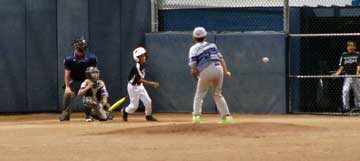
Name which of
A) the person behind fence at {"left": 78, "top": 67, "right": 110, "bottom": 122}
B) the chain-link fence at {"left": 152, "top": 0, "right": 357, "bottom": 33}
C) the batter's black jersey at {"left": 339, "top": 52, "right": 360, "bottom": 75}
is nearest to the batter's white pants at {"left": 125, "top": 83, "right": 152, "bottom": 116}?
the person behind fence at {"left": 78, "top": 67, "right": 110, "bottom": 122}

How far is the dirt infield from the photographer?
9469 mm

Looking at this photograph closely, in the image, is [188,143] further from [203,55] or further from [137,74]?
[137,74]

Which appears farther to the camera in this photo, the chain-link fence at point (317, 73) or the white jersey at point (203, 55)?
the chain-link fence at point (317, 73)

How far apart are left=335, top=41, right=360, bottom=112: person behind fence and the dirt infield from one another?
6001 mm

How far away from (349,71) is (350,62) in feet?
0.69

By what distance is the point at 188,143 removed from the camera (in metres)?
10.9

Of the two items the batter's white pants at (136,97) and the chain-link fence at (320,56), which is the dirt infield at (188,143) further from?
the chain-link fence at (320,56)

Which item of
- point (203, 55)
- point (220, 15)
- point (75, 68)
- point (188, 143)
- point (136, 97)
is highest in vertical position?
point (220, 15)

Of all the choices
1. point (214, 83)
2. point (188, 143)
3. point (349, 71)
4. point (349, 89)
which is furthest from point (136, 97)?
point (188, 143)

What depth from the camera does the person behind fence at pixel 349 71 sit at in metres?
19.9

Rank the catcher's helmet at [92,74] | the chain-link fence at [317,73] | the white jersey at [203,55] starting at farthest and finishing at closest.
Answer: the chain-link fence at [317,73] < the catcher's helmet at [92,74] < the white jersey at [203,55]

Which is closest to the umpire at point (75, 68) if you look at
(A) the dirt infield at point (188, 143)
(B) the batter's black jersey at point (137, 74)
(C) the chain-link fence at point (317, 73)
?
(B) the batter's black jersey at point (137, 74)

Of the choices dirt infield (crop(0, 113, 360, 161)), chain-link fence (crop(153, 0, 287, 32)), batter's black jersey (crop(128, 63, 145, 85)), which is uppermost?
chain-link fence (crop(153, 0, 287, 32))

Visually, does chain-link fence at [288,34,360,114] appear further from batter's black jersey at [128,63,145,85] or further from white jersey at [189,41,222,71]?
white jersey at [189,41,222,71]
